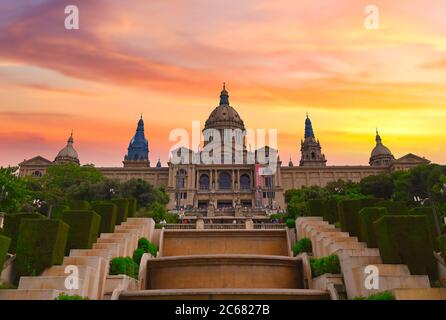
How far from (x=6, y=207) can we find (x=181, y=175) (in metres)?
66.2

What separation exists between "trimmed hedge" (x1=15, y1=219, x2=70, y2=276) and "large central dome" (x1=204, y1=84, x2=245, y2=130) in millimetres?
112917

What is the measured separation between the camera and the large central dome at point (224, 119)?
12738 cm

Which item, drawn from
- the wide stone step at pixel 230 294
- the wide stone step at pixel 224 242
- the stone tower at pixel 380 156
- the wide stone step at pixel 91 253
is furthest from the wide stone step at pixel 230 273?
the stone tower at pixel 380 156

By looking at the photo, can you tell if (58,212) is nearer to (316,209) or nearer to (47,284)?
(47,284)

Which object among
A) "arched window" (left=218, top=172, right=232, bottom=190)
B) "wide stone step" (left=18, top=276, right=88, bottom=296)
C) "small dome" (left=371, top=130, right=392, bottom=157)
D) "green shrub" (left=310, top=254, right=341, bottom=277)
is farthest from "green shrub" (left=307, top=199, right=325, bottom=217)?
"small dome" (left=371, top=130, right=392, bottom=157)

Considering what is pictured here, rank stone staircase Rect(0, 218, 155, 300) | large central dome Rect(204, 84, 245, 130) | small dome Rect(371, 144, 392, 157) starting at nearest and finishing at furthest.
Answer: stone staircase Rect(0, 218, 155, 300), small dome Rect(371, 144, 392, 157), large central dome Rect(204, 84, 245, 130)

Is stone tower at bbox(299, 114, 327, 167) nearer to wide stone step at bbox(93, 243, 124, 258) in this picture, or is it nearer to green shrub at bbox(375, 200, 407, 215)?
green shrub at bbox(375, 200, 407, 215)

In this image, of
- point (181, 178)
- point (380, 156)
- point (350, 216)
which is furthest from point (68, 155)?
point (350, 216)

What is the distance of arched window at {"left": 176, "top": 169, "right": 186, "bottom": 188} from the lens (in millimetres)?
98981

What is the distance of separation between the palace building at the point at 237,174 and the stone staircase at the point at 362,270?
72.7 m

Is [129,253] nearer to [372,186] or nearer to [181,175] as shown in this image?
[372,186]

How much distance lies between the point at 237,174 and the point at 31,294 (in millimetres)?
92721

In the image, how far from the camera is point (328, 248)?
17.2 m
